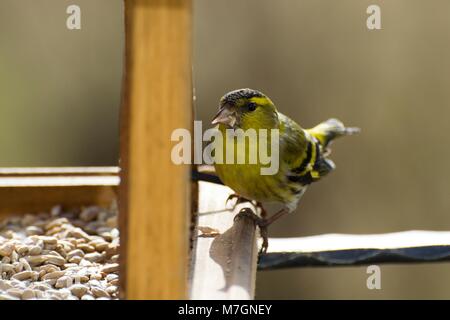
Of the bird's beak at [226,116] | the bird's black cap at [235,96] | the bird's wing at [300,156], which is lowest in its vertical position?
the bird's wing at [300,156]

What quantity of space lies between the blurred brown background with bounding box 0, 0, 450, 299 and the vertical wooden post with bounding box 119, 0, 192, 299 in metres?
5.70

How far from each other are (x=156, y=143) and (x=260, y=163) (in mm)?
2056

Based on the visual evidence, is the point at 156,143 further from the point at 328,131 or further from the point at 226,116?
the point at 328,131

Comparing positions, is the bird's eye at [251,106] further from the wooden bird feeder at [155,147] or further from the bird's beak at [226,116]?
the wooden bird feeder at [155,147]

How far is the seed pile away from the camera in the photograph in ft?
9.96

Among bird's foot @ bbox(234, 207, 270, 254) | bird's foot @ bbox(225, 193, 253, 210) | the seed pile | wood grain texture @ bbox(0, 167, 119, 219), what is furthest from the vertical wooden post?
wood grain texture @ bbox(0, 167, 119, 219)

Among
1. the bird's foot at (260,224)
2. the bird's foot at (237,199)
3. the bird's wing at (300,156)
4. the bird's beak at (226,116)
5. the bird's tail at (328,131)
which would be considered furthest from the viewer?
the bird's tail at (328,131)

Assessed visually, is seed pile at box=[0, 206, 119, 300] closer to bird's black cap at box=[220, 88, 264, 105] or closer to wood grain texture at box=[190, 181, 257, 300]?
wood grain texture at box=[190, 181, 257, 300]

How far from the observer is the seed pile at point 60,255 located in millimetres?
3035

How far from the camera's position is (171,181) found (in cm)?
232

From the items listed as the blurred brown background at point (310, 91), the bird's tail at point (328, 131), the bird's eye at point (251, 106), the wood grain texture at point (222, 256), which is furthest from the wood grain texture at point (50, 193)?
the blurred brown background at point (310, 91)

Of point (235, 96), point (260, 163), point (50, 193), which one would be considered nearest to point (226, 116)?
point (235, 96)

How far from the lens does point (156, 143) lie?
2.31 metres
